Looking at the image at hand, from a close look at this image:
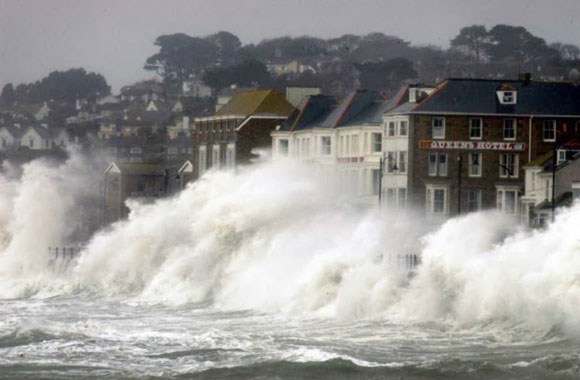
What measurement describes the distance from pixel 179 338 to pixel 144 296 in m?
17.1

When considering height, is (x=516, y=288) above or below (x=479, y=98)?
below

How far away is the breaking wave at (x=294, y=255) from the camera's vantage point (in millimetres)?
39062

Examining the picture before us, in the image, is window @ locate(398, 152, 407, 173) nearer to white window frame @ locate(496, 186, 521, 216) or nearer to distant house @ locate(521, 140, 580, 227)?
white window frame @ locate(496, 186, 521, 216)

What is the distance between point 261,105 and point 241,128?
1.90m

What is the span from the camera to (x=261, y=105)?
293 ft

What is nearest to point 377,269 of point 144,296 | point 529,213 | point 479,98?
point 144,296

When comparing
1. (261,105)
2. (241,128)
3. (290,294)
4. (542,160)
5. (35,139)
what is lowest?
(290,294)

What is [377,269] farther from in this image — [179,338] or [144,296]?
[144,296]

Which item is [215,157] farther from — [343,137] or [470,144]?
[470,144]

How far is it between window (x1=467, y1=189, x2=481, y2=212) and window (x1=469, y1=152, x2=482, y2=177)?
2.61ft

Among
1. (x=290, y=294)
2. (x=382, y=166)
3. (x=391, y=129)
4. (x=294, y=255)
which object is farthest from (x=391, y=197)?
(x=290, y=294)

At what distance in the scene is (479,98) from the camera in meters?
Result: 71.2

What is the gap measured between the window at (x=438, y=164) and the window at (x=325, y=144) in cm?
1047

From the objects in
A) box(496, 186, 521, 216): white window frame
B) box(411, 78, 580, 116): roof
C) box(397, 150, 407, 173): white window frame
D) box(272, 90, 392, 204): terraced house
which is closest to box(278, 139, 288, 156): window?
box(272, 90, 392, 204): terraced house
